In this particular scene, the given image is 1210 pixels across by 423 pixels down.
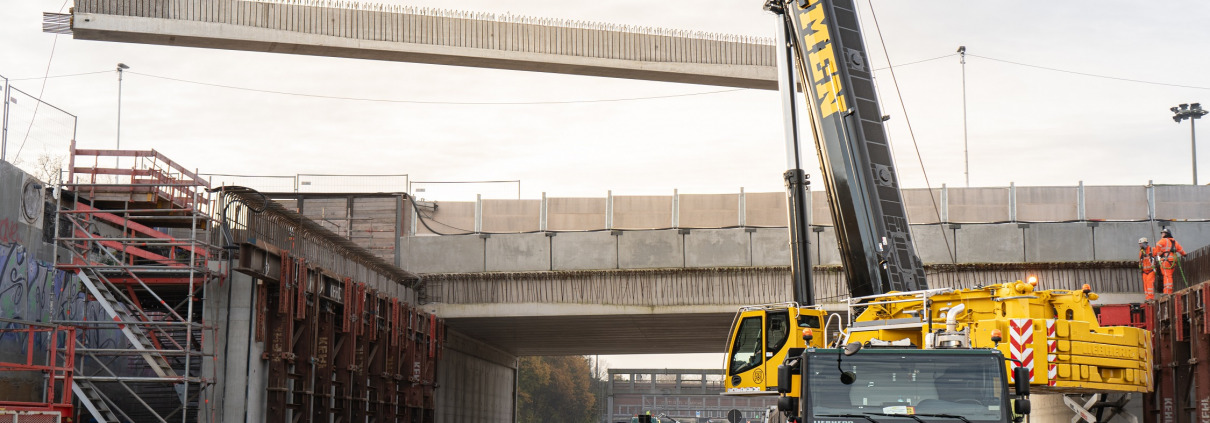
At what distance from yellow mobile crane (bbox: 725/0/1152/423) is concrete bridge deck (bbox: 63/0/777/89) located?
18582mm

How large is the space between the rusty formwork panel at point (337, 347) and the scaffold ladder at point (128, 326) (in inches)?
82.6

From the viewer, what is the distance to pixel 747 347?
2044 centimetres

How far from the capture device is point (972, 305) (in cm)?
1808

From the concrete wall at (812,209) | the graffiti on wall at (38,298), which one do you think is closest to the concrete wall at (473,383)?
the concrete wall at (812,209)

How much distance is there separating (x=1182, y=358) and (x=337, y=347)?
19525mm

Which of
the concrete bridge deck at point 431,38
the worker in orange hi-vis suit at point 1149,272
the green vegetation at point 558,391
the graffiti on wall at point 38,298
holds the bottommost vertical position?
the green vegetation at point 558,391

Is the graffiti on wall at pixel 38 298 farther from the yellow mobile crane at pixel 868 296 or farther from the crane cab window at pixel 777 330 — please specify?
the crane cab window at pixel 777 330

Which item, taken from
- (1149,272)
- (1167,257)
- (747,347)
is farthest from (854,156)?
(1149,272)

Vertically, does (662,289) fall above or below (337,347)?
above

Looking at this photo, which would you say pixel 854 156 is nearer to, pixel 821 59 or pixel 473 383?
pixel 821 59

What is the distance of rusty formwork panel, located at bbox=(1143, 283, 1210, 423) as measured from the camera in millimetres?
21156

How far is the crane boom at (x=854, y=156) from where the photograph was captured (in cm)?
1902

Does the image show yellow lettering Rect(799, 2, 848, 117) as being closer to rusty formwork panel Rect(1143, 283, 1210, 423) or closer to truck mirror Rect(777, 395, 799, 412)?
rusty formwork panel Rect(1143, 283, 1210, 423)

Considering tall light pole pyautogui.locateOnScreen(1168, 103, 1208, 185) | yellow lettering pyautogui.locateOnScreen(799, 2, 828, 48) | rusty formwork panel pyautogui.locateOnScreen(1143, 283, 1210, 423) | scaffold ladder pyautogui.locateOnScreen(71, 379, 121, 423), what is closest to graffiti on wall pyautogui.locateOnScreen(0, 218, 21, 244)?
scaffold ladder pyautogui.locateOnScreen(71, 379, 121, 423)
